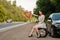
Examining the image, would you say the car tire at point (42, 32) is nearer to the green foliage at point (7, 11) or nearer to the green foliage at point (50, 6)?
the green foliage at point (50, 6)

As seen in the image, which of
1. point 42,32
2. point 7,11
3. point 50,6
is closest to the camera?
point 42,32

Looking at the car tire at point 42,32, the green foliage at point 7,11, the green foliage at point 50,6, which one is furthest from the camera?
the green foliage at point 7,11

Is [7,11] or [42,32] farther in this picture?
[7,11]

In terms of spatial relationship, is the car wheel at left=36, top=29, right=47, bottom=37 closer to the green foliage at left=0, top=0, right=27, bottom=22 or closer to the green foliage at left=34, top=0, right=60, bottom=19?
the green foliage at left=34, top=0, right=60, bottom=19

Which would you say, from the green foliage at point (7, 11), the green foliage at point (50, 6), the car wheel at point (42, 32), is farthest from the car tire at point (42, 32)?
the green foliage at point (7, 11)

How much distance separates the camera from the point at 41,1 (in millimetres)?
68250

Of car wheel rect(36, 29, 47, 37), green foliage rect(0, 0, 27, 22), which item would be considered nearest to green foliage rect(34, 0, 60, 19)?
green foliage rect(0, 0, 27, 22)

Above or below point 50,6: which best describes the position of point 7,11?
below

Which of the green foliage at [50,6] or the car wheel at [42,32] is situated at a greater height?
the green foliage at [50,6]

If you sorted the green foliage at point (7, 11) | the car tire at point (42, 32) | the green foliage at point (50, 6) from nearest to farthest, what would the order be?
the car tire at point (42, 32)
the green foliage at point (50, 6)
the green foliage at point (7, 11)

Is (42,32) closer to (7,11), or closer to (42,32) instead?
(42,32)

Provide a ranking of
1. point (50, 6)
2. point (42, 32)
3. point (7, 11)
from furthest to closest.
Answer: point (7, 11) → point (50, 6) → point (42, 32)

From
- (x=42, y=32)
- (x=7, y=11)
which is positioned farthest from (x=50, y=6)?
(x=7, y=11)

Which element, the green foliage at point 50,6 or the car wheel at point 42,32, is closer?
the car wheel at point 42,32
